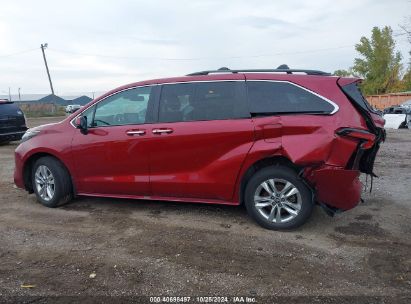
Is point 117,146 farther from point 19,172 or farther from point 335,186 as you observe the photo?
point 335,186

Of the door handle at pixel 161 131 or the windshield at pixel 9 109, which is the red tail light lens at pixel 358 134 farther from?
the windshield at pixel 9 109

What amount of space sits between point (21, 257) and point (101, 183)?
1.70 meters

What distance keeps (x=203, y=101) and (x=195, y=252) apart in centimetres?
188

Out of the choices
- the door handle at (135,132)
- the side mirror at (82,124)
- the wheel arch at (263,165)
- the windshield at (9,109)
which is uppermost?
the windshield at (9,109)

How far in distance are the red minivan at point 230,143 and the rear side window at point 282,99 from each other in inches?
0.5

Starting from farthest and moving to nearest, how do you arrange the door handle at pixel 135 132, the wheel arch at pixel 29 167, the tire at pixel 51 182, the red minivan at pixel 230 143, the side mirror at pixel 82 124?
the wheel arch at pixel 29 167 < the tire at pixel 51 182 < the side mirror at pixel 82 124 < the door handle at pixel 135 132 < the red minivan at pixel 230 143

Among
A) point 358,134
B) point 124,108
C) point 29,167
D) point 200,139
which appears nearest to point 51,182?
point 29,167

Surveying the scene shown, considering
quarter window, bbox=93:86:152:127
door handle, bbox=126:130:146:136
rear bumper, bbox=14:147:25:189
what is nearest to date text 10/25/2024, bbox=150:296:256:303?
door handle, bbox=126:130:146:136

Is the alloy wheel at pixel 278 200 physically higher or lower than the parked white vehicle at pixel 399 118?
higher

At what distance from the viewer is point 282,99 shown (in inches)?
199

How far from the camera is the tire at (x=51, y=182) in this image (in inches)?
240

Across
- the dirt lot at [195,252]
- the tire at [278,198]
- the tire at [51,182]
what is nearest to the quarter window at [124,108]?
the tire at [51,182]

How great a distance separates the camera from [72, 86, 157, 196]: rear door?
559cm

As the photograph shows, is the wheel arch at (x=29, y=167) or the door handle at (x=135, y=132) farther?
the wheel arch at (x=29, y=167)
